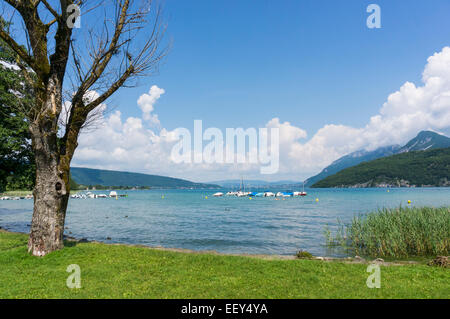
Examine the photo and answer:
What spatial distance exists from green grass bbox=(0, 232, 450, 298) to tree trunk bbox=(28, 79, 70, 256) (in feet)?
2.35

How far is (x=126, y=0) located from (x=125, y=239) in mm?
22155

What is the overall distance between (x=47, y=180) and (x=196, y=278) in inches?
332

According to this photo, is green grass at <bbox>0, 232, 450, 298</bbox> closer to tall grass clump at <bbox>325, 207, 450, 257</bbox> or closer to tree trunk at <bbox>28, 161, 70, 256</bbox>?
tree trunk at <bbox>28, 161, 70, 256</bbox>

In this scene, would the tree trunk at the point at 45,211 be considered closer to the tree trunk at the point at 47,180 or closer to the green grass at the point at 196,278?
the tree trunk at the point at 47,180

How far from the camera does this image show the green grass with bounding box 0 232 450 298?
843cm

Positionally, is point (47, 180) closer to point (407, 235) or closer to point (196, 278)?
point (196, 278)

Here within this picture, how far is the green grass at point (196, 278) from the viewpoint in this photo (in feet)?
27.7

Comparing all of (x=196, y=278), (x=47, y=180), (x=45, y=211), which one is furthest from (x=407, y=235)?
(x=47, y=180)

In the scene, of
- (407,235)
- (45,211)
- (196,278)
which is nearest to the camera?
(196,278)

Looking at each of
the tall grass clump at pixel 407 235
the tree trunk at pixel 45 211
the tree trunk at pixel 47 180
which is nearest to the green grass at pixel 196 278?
the tree trunk at pixel 45 211

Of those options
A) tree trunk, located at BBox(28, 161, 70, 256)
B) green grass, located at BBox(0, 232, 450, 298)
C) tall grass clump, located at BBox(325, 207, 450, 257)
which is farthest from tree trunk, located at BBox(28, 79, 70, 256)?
tall grass clump, located at BBox(325, 207, 450, 257)

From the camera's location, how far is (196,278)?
9.93 metres

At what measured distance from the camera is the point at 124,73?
14562mm

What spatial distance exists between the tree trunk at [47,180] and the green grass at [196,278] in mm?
716
